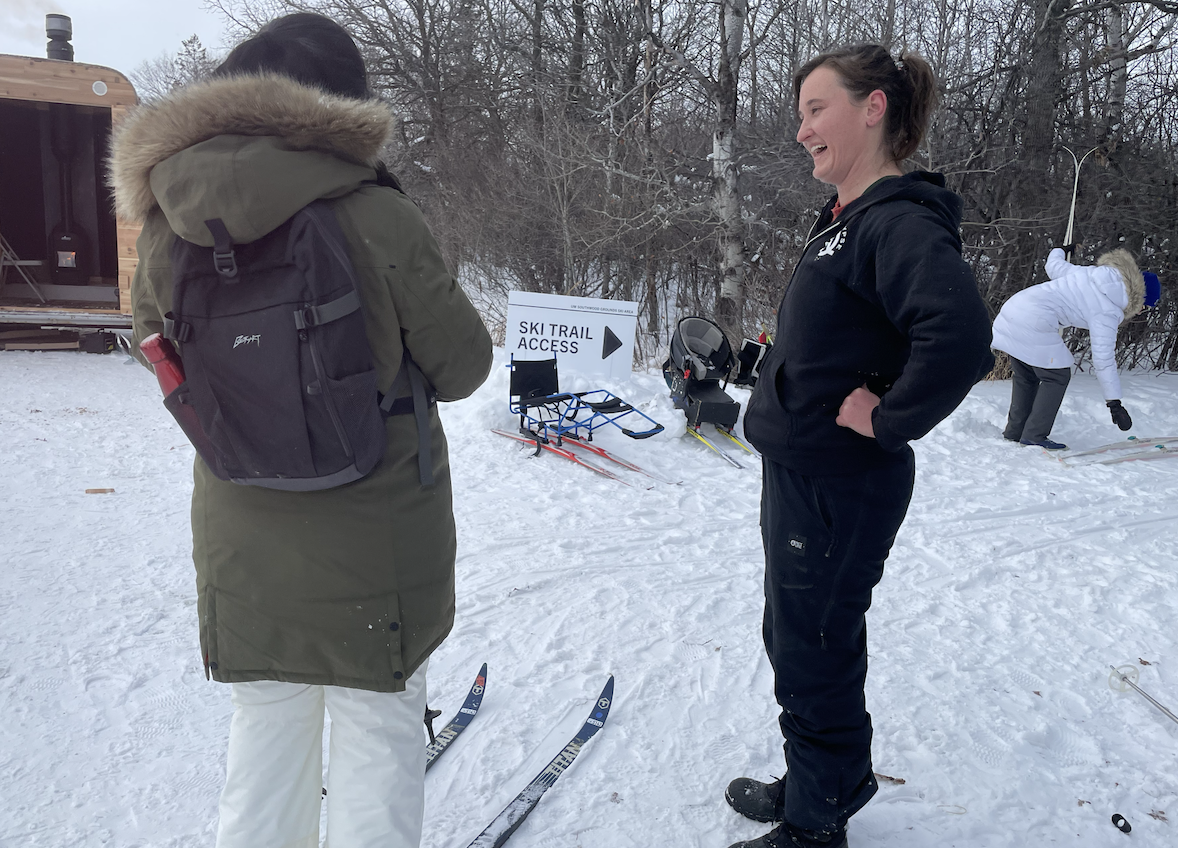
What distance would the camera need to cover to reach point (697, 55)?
42.0ft

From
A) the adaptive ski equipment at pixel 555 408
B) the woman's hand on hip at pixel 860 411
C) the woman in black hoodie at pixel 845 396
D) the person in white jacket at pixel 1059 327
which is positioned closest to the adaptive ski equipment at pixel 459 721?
the woman in black hoodie at pixel 845 396

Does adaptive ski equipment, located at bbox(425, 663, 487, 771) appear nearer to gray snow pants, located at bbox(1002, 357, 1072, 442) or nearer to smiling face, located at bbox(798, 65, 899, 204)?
smiling face, located at bbox(798, 65, 899, 204)

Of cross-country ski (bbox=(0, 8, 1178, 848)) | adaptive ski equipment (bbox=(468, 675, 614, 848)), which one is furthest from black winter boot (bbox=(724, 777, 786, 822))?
adaptive ski equipment (bbox=(468, 675, 614, 848))

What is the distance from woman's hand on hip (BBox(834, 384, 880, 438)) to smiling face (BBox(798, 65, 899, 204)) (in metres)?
0.48

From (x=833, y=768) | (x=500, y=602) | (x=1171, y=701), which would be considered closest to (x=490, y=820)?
(x=833, y=768)

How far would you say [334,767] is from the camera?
1.61 m

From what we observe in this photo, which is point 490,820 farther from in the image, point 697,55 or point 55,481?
point 697,55

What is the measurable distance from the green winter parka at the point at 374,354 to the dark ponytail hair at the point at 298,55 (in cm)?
11

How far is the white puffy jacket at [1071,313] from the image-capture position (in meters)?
6.09

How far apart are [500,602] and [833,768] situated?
1.90 metres

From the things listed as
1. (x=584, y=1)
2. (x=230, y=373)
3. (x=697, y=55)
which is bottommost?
(x=230, y=373)

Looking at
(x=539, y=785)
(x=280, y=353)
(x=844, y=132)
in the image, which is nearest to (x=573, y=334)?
(x=539, y=785)

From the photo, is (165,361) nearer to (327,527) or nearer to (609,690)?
(327,527)

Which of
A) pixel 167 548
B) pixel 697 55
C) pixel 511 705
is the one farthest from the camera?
pixel 697 55
